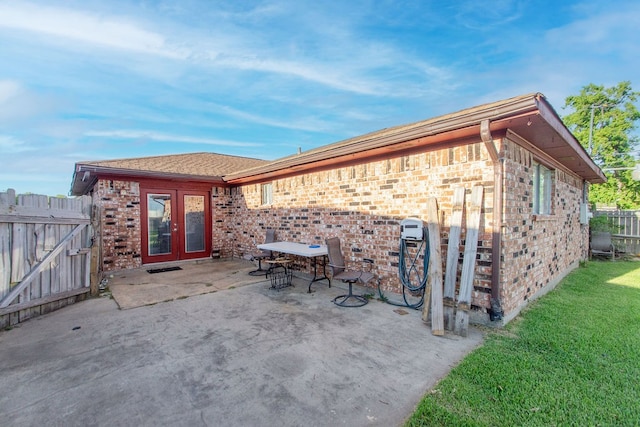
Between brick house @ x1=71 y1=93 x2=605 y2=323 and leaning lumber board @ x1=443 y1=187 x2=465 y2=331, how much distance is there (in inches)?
8.8

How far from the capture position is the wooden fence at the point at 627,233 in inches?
411

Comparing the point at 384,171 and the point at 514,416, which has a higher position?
the point at 384,171

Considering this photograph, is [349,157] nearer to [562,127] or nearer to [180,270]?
[562,127]

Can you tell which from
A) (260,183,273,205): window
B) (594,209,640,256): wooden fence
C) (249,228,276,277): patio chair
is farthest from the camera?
(594,209,640,256): wooden fence

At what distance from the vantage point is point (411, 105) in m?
15.9

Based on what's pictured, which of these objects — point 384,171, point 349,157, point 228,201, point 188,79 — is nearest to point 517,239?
point 384,171

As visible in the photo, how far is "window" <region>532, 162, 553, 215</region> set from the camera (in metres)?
5.25

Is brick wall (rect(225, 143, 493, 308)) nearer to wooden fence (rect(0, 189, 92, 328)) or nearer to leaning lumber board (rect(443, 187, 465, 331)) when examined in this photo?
leaning lumber board (rect(443, 187, 465, 331))

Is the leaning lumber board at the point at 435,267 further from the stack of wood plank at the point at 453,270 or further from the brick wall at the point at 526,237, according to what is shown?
the brick wall at the point at 526,237

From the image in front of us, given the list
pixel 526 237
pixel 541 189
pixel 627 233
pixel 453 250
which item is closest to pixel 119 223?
pixel 453 250

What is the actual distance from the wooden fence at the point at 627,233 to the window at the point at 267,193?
42.7 ft

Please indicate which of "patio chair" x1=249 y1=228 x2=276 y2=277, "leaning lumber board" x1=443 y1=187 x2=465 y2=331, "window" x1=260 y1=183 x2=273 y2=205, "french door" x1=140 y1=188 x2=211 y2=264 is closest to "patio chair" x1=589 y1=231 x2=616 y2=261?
"leaning lumber board" x1=443 y1=187 x2=465 y2=331

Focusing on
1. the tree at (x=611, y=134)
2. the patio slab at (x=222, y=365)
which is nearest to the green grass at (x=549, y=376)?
the patio slab at (x=222, y=365)

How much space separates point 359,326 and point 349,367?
1095 millimetres
